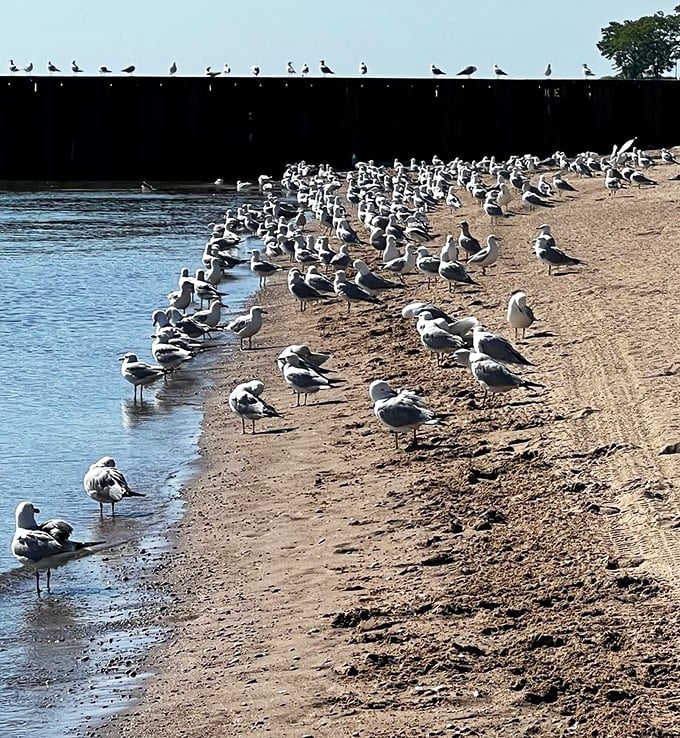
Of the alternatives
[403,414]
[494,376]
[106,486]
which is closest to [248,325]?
[494,376]

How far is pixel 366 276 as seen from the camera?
19.0 m

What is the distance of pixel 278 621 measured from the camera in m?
7.81

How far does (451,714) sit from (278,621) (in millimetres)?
1845

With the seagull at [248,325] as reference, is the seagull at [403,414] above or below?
above

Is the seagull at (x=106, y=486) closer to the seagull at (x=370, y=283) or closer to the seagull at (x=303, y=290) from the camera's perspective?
the seagull at (x=370, y=283)

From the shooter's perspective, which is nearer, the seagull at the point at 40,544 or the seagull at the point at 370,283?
the seagull at the point at 40,544

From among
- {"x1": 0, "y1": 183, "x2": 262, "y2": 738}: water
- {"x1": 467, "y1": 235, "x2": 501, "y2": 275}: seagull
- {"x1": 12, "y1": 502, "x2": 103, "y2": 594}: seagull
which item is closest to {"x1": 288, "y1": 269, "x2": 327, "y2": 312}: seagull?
{"x1": 0, "y1": 183, "x2": 262, "y2": 738}: water

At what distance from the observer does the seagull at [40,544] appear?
9.14 m

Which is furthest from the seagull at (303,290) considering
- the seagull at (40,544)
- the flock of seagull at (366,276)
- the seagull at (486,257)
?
the seagull at (40,544)

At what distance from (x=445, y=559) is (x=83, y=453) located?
5.37 m

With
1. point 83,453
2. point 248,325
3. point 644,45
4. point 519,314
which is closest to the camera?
point 83,453

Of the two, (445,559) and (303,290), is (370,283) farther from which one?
(445,559)

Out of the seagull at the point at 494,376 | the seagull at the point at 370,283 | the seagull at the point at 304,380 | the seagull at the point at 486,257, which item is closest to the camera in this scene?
the seagull at the point at 494,376

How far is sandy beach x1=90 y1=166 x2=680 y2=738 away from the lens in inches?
250
